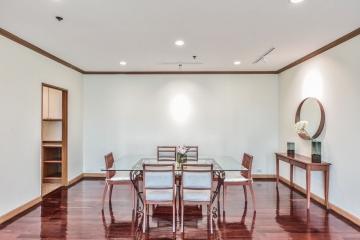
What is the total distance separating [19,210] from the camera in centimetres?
407

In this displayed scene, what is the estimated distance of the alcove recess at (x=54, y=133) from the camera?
→ 5.79 m

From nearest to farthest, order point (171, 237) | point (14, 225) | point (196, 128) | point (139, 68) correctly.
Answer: point (171, 237)
point (14, 225)
point (139, 68)
point (196, 128)

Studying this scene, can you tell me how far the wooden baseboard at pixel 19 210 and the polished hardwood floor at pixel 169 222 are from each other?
11 cm

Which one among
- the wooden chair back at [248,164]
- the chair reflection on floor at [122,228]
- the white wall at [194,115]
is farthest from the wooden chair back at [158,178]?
the white wall at [194,115]

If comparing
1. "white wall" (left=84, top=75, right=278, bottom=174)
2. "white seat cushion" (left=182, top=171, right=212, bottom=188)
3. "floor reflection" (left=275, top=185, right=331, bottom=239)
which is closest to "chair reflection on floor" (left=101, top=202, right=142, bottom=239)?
"white seat cushion" (left=182, top=171, right=212, bottom=188)

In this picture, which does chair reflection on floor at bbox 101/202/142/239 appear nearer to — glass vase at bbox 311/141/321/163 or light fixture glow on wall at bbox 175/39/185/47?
light fixture glow on wall at bbox 175/39/185/47

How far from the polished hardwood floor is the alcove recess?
104 centimetres

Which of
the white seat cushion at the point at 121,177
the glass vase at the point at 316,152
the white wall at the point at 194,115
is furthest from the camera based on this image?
the white wall at the point at 194,115

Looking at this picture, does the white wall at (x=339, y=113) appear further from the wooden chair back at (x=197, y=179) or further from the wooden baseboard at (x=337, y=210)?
the wooden chair back at (x=197, y=179)

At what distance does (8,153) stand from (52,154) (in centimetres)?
260

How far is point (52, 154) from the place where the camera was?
6.37 metres

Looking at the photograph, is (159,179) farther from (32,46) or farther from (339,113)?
(32,46)

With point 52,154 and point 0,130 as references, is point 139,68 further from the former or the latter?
point 0,130

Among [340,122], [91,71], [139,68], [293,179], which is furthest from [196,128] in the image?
[340,122]
